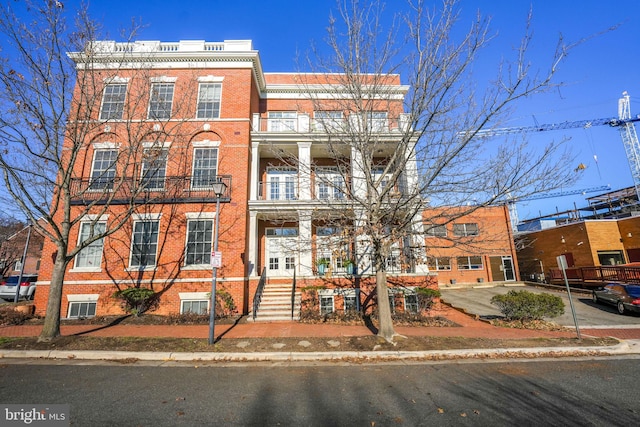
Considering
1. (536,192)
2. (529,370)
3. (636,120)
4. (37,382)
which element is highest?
(636,120)

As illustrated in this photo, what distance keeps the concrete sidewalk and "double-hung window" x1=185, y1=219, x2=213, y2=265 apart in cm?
310

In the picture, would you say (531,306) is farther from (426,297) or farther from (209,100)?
(209,100)

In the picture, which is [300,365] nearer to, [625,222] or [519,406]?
[519,406]

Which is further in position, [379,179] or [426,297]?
[426,297]

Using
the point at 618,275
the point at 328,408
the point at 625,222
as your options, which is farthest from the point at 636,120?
the point at 328,408

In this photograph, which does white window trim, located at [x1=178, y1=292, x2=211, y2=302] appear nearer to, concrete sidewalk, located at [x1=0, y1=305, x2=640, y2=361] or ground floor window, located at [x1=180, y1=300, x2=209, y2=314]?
ground floor window, located at [x1=180, y1=300, x2=209, y2=314]

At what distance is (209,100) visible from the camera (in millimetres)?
14695

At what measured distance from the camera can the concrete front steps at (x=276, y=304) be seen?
11094 millimetres

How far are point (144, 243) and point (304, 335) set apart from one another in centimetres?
897

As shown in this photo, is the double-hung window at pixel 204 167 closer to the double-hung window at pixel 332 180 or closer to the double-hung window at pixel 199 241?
the double-hung window at pixel 199 241

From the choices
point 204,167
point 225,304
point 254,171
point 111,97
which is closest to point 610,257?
point 254,171

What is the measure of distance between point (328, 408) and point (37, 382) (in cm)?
568

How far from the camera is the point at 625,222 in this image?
78.2 feet

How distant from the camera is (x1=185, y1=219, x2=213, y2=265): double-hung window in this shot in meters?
12.6
